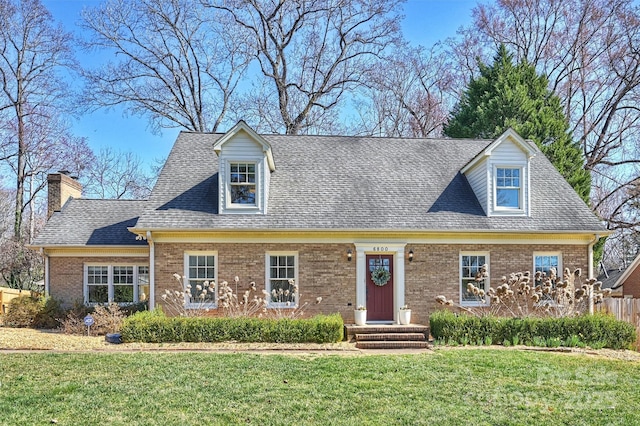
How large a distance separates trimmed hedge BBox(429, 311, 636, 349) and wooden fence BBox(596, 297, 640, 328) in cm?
59

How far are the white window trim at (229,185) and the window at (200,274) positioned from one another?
1.58 metres

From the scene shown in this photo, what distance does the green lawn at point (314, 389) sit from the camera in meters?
6.93

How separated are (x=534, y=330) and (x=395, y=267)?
14.1 ft

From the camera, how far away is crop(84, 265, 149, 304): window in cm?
1777

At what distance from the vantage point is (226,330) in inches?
524

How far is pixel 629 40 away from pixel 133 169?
33.3 metres

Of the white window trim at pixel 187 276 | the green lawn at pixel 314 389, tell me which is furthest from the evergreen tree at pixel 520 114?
the white window trim at pixel 187 276

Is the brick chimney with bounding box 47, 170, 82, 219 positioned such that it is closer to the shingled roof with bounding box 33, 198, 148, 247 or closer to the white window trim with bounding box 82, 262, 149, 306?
the shingled roof with bounding box 33, 198, 148, 247

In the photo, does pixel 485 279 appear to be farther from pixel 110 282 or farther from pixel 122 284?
pixel 110 282

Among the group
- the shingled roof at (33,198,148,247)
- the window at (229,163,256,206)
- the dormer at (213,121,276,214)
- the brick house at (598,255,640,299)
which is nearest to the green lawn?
the dormer at (213,121,276,214)

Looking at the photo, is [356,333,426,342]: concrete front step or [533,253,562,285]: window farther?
[533,253,562,285]: window

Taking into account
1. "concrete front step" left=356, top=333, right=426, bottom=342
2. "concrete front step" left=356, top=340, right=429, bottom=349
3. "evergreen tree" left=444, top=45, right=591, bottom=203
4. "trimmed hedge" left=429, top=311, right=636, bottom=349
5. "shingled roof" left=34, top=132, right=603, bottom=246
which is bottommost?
"concrete front step" left=356, top=340, right=429, bottom=349

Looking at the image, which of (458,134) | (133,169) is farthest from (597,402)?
(133,169)

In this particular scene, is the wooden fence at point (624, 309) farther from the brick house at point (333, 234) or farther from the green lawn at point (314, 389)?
the green lawn at point (314, 389)
